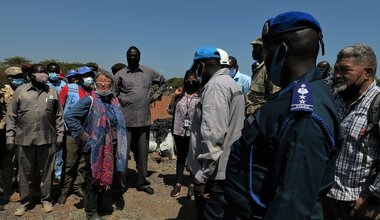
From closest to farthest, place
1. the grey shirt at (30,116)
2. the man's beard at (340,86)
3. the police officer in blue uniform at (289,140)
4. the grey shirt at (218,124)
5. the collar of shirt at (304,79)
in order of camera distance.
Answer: the police officer in blue uniform at (289,140), the collar of shirt at (304,79), the man's beard at (340,86), the grey shirt at (218,124), the grey shirt at (30,116)

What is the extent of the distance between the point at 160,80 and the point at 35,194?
2.76 m

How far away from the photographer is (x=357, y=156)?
2430mm

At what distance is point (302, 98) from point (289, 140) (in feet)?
0.57

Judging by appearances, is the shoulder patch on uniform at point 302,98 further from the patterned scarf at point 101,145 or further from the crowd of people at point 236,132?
the patterned scarf at point 101,145

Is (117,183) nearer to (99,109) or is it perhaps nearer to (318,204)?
(99,109)

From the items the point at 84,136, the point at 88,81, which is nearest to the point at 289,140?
the point at 84,136

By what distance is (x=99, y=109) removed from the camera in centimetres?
423

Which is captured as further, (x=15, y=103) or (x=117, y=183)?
(x=117, y=183)

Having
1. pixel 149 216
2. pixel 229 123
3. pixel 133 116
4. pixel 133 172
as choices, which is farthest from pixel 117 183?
pixel 229 123

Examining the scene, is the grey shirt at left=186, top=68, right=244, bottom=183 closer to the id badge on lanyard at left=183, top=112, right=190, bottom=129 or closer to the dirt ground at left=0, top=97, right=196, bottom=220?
the dirt ground at left=0, top=97, right=196, bottom=220

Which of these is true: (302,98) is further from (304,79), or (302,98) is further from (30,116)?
(30,116)

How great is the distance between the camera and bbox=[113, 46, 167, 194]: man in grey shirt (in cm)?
536

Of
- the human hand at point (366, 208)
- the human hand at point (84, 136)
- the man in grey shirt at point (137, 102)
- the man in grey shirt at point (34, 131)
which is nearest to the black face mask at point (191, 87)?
the man in grey shirt at point (137, 102)

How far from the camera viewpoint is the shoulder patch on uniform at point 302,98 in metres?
1.21
